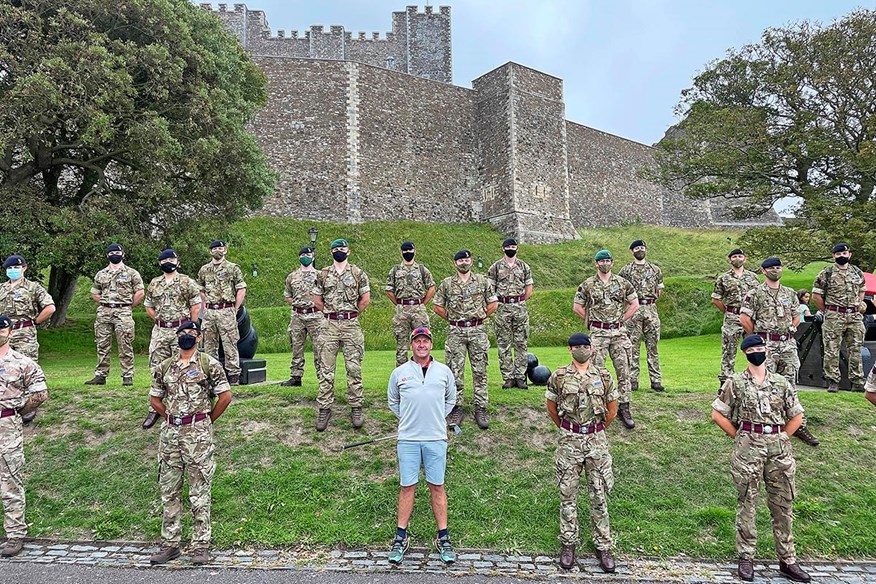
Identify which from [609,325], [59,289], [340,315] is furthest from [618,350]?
[59,289]

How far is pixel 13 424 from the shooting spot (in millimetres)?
5363

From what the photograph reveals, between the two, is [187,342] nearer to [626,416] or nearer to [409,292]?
[409,292]

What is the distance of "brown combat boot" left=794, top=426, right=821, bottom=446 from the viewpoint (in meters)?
6.79

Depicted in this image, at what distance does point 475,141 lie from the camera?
3131 cm

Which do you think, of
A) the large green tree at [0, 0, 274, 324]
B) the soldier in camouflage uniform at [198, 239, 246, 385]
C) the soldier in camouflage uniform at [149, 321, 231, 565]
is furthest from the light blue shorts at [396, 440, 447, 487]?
the large green tree at [0, 0, 274, 324]

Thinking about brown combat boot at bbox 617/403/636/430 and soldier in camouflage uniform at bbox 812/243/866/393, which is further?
soldier in camouflage uniform at bbox 812/243/866/393

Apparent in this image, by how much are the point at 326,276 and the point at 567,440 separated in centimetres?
381

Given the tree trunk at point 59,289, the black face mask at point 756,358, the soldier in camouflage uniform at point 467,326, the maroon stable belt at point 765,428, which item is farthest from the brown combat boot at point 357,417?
the tree trunk at point 59,289

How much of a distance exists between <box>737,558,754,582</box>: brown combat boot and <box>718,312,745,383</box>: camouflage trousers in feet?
12.3

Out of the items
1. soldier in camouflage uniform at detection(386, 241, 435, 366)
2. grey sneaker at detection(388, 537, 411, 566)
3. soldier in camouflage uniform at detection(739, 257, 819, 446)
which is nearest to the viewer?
grey sneaker at detection(388, 537, 411, 566)

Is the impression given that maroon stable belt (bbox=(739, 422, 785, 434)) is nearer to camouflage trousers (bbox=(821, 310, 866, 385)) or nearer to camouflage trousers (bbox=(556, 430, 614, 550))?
camouflage trousers (bbox=(556, 430, 614, 550))

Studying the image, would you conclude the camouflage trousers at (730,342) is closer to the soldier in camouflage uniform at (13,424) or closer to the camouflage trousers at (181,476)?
the camouflage trousers at (181,476)

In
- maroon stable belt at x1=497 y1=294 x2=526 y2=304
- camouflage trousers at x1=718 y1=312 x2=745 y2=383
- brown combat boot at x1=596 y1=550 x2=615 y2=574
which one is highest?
maroon stable belt at x1=497 y1=294 x2=526 y2=304

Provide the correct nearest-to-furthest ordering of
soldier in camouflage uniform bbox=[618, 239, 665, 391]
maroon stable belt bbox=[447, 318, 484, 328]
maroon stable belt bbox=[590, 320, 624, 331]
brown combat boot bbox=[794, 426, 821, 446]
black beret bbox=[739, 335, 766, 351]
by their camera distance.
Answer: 1. black beret bbox=[739, 335, 766, 351]
2. brown combat boot bbox=[794, 426, 821, 446]
3. maroon stable belt bbox=[447, 318, 484, 328]
4. maroon stable belt bbox=[590, 320, 624, 331]
5. soldier in camouflage uniform bbox=[618, 239, 665, 391]
